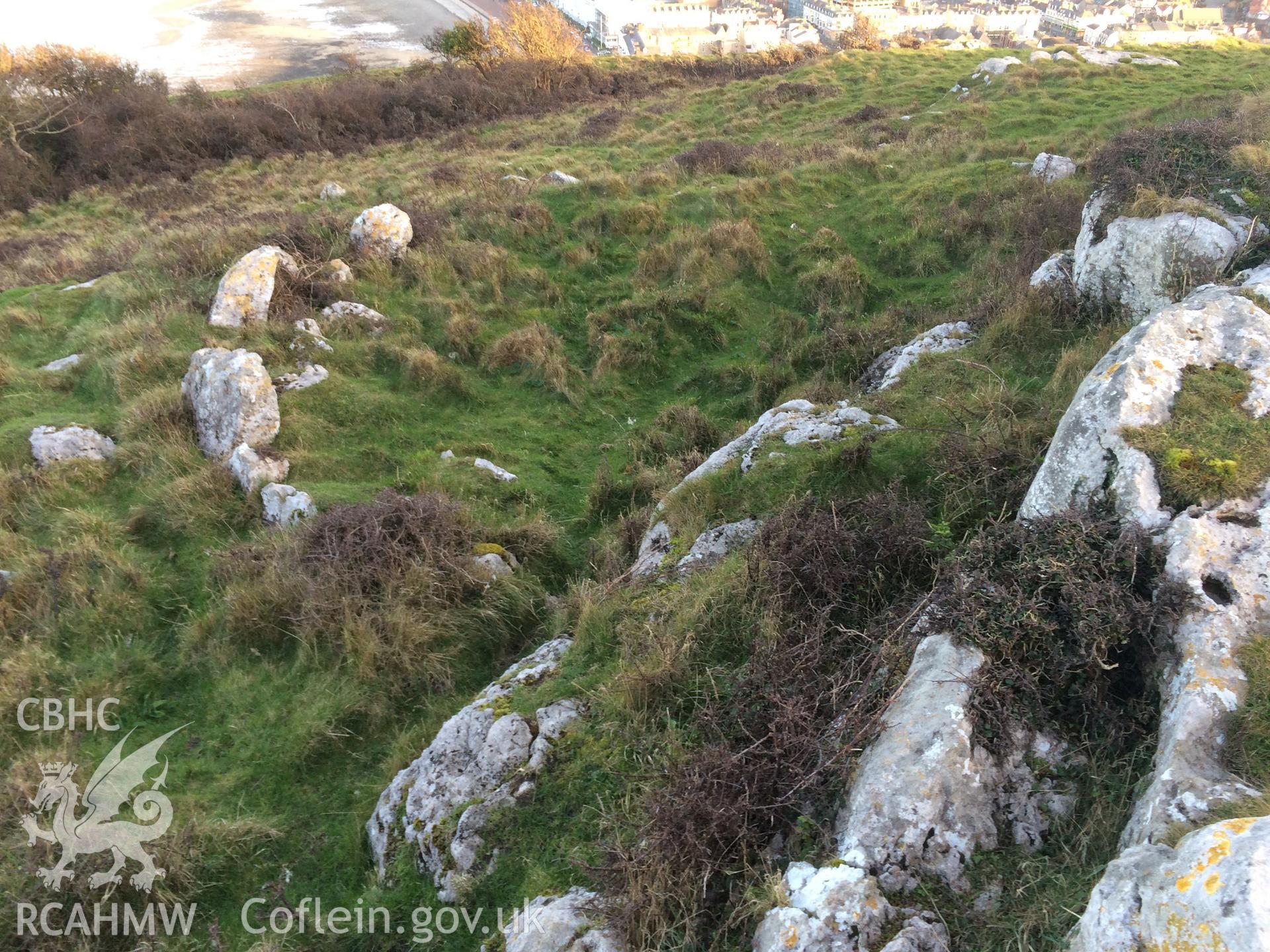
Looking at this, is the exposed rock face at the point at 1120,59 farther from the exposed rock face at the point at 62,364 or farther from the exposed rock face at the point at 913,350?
the exposed rock face at the point at 62,364

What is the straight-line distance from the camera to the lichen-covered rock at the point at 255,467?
7.48m

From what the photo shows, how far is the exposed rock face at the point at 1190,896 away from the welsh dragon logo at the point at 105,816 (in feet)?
16.3

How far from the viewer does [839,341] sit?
9.65 m

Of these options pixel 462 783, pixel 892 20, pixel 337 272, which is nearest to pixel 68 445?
pixel 337 272

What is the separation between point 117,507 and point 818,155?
16187 millimetres

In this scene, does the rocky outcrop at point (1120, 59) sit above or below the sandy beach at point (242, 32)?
below

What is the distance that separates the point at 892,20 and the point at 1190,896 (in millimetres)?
119336

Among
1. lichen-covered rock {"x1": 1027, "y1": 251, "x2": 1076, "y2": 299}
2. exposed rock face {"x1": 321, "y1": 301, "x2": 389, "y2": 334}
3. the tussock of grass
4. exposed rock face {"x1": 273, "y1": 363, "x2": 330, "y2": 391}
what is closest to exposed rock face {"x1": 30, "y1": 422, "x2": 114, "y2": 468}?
exposed rock face {"x1": 273, "y1": 363, "x2": 330, "y2": 391}

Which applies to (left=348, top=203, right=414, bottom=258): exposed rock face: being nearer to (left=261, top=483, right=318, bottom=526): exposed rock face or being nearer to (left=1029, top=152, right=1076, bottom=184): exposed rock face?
(left=261, top=483, right=318, bottom=526): exposed rock face

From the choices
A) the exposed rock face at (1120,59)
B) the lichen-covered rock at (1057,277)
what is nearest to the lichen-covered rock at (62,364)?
the lichen-covered rock at (1057,277)

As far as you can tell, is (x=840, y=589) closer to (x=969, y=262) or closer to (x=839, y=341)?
(x=839, y=341)

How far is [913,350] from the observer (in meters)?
8.31

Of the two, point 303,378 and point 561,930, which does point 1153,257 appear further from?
point 303,378

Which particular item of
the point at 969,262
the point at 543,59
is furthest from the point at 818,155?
the point at 543,59
